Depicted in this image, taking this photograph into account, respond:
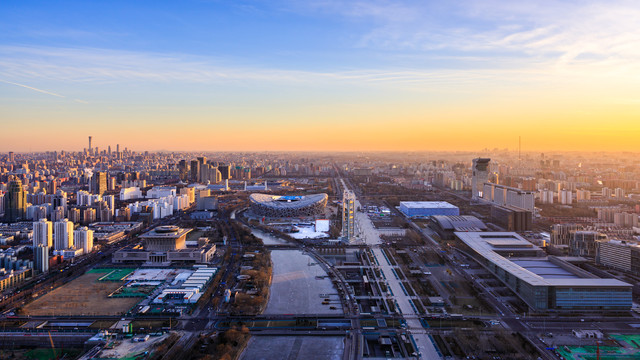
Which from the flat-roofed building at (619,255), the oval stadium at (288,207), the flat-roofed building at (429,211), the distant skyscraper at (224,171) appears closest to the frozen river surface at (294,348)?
the flat-roofed building at (619,255)

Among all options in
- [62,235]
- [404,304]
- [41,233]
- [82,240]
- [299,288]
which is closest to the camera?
[404,304]

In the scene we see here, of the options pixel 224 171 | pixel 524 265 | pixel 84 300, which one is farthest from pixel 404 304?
pixel 224 171

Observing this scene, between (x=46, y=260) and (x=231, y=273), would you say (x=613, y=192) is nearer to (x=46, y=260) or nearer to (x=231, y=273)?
(x=231, y=273)

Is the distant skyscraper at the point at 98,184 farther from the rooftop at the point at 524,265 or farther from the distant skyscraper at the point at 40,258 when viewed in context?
the rooftop at the point at 524,265

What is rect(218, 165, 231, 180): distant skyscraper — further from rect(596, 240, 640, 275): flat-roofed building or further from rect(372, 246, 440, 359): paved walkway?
rect(596, 240, 640, 275): flat-roofed building

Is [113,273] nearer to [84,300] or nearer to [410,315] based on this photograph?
[84,300]

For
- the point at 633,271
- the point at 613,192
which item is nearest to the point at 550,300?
the point at 633,271

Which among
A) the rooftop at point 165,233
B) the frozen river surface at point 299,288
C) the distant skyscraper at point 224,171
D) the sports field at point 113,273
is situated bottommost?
the sports field at point 113,273
